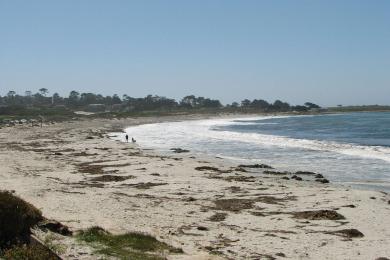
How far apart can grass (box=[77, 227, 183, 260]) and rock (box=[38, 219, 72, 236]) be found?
360mm

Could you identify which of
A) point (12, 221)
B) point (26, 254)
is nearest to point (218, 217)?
point (12, 221)

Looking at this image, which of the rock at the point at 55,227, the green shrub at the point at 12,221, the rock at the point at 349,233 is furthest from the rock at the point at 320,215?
the green shrub at the point at 12,221

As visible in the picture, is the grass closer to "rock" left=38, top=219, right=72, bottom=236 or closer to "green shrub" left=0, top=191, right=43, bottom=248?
"rock" left=38, top=219, right=72, bottom=236

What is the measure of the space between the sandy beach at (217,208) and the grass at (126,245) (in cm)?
35

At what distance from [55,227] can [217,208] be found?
6299 mm

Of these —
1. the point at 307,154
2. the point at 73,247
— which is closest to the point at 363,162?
the point at 307,154

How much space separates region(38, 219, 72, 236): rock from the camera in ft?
40.3

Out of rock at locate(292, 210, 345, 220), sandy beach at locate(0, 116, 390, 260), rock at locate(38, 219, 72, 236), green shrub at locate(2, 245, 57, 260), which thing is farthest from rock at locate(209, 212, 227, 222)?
green shrub at locate(2, 245, 57, 260)

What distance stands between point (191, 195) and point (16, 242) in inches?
403

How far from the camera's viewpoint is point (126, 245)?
462 inches

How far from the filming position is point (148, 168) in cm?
2792

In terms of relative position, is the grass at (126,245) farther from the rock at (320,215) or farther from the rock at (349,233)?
the rock at (320,215)

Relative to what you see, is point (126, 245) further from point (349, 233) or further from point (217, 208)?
point (349, 233)

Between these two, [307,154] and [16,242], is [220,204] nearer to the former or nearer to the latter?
[16,242]
